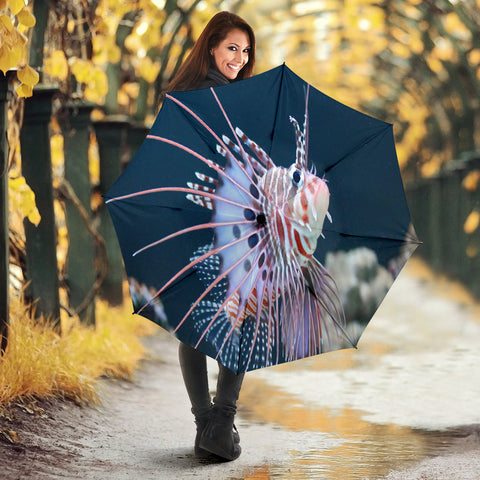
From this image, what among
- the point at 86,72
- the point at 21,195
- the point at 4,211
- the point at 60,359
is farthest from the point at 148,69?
the point at 4,211

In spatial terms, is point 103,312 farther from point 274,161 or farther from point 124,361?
point 274,161

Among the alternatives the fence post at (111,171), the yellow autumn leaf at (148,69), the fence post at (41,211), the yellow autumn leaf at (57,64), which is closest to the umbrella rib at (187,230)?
the fence post at (41,211)

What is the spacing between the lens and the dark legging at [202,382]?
Answer: 162 inches

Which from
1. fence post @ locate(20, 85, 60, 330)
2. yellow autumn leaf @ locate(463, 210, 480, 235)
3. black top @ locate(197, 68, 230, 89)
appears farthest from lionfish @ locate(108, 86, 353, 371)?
yellow autumn leaf @ locate(463, 210, 480, 235)

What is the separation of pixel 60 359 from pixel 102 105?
11.8 ft

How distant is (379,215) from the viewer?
3910mm

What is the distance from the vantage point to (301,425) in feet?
16.9

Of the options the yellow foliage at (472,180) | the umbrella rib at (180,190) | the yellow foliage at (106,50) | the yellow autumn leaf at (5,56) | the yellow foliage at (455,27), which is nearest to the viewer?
the umbrella rib at (180,190)

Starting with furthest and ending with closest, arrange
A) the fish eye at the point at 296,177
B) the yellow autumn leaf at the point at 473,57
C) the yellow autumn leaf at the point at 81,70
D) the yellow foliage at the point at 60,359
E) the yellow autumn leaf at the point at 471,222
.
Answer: the yellow autumn leaf at the point at 471,222 → the yellow autumn leaf at the point at 473,57 → the yellow autumn leaf at the point at 81,70 → the yellow foliage at the point at 60,359 → the fish eye at the point at 296,177

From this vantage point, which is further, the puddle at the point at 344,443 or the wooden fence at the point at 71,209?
the wooden fence at the point at 71,209

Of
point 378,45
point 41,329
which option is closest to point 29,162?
point 41,329

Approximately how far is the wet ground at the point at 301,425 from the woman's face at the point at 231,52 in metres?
1.56

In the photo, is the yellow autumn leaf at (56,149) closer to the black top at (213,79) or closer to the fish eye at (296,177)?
the black top at (213,79)

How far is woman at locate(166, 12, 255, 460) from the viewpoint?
4.10 meters
